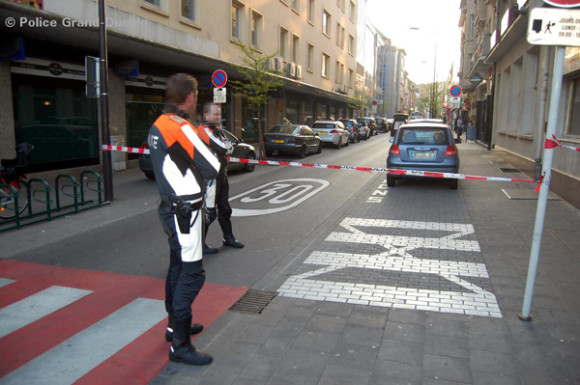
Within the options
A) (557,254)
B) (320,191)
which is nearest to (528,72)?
(320,191)

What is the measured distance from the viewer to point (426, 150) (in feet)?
37.5

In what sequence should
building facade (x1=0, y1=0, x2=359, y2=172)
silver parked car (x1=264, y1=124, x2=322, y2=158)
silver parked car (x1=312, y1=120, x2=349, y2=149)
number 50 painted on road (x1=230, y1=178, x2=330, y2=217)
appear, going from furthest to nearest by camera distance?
1. silver parked car (x1=312, y1=120, x2=349, y2=149)
2. silver parked car (x1=264, y1=124, x2=322, y2=158)
3. building facade (x1=0, y1=0, x2=359, y2=172)
4. number 50 painted on road (x1=230, y1=178, x2=330, y2=217)

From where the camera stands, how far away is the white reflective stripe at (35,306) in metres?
4.10

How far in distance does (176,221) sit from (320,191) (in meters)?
8.20

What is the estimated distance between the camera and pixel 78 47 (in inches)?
492

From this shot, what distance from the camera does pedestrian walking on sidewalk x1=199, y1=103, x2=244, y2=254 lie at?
17.1 ft

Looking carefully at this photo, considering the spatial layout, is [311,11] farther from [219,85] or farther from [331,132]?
[219,85]

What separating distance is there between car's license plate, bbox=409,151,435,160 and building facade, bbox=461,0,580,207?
104 inches

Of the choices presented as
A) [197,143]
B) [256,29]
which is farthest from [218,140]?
[256,29]

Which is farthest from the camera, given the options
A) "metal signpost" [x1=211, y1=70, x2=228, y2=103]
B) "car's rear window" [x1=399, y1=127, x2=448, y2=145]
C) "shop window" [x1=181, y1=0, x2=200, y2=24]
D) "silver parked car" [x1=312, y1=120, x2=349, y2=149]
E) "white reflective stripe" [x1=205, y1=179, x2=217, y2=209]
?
"silver parked car" [x1=312, y1=120, x2=349, y2=149]

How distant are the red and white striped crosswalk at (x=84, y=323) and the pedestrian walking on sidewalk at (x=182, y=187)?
316 mm

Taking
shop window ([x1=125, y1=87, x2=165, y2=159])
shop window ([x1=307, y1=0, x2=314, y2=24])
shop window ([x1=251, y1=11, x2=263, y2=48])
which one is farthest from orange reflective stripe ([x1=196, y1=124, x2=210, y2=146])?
shop window ([x1=307, y1=0, x2=314, y2=24])

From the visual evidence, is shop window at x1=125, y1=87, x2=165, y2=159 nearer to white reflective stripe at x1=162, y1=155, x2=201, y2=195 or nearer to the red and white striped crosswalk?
the red and white striped crosswalk

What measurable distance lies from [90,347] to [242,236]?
3.68 m
